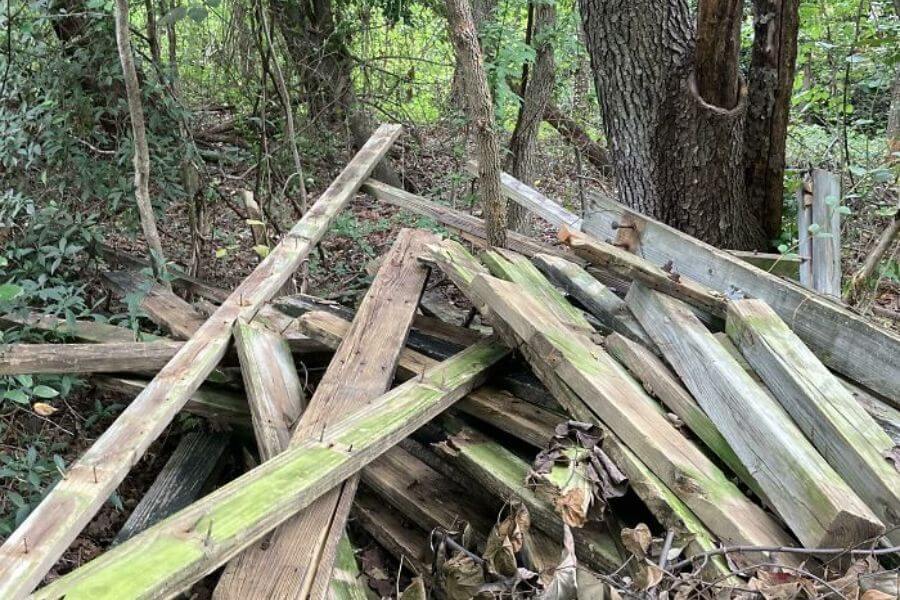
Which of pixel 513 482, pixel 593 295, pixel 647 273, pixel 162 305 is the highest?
pixel 647 273

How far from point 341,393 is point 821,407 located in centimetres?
180

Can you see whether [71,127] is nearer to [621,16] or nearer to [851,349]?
[621,16]

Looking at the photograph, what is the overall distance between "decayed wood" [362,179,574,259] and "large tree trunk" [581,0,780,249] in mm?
424

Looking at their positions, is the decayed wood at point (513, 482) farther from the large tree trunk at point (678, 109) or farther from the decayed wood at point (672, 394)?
the large tree trunk at point (678, 109)

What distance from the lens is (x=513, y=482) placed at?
2.56 m

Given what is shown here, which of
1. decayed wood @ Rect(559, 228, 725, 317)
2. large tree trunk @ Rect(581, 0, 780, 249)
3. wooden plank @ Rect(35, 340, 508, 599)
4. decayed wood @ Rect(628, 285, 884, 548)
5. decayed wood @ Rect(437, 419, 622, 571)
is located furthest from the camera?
large tree trunk @ Rect(581, 0, 780, 249)

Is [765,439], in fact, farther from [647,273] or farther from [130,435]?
[130,435]

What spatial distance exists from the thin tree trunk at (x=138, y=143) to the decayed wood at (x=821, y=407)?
331 centimetres

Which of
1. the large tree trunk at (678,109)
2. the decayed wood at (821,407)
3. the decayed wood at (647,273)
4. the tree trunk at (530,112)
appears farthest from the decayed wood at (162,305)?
the tree trunk at (530,112)

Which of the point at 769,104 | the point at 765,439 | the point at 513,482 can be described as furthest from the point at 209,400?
the point at 769,104

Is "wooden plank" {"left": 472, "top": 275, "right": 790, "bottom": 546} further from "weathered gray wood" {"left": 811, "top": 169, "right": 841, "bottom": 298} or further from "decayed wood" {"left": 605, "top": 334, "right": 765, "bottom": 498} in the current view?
"weathered gray wood" {"left": 811, "top": 169, "right": 841, "bottom": 298}

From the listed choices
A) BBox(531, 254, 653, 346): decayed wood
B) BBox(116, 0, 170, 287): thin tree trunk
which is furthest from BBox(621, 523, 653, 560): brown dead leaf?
BBox(116, 0, 170, 287): thin tree trunk

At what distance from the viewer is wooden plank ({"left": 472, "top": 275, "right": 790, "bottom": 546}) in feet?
6.95

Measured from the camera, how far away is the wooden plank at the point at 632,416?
2.12m
